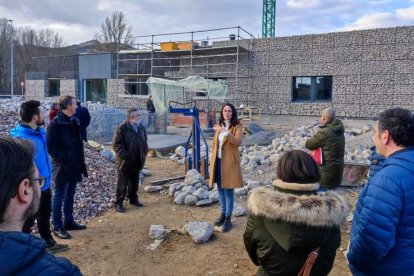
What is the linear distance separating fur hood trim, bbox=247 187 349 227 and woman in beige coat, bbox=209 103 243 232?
2.86 metres

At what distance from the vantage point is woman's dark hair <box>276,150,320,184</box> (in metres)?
2.10

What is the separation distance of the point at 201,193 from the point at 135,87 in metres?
22.8

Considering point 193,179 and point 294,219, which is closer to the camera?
point 294,219

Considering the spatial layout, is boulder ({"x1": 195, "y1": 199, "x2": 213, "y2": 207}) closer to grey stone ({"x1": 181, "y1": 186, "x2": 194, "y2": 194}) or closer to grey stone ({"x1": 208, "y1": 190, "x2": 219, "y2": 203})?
grey stone ({"x1": 208, "y1": 190, "x2": 219, "y2": 203})

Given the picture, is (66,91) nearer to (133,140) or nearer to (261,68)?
(261,68)

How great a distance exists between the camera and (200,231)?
4.91 meters

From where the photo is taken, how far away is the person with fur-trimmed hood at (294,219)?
6.54 feet

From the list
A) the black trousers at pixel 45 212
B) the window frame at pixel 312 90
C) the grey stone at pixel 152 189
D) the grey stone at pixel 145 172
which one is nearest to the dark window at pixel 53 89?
the window frame at pixel 312 90

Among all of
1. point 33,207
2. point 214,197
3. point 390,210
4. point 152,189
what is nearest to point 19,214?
point 33,207

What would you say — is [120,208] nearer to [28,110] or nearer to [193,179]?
[193,179]

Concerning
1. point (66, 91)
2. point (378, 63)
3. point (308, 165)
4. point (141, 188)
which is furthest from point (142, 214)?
point (66, 91)

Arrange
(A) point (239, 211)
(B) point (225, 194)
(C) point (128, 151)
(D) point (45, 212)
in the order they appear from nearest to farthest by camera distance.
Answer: (D) point (45, 212)
(B) point (225, 194)
(A) point (239, 211)
(C) point (128, 151)

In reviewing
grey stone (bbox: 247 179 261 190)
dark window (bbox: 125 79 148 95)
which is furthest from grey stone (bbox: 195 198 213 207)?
dark window (bbox: 125 79 148 95)

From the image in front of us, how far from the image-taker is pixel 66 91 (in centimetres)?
3259
